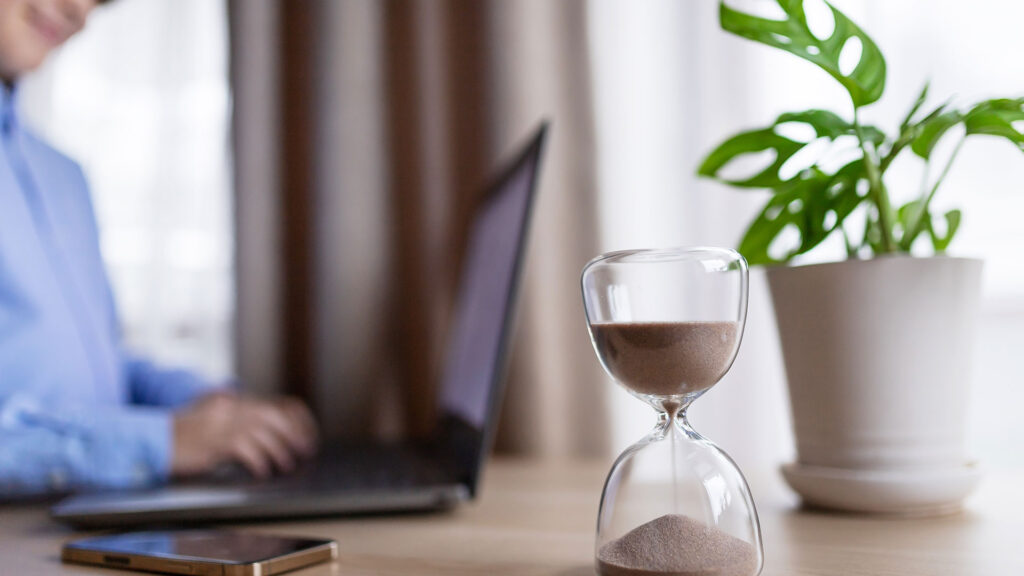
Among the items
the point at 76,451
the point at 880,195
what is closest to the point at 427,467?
the point at 76,451

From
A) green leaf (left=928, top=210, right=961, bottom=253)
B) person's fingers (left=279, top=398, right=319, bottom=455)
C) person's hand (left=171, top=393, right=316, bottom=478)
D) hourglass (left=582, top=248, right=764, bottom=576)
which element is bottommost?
person's fingers (left=279, top=398, right=319, bottom=455)

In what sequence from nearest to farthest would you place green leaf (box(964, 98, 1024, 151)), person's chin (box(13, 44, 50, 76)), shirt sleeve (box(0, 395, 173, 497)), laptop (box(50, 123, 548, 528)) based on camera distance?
green leaf (box(964, 98, 1024, 151)) < laptop (box(50, 123, 548, 528)) < shirt sleeve (box(0, 395, 173, 497)) < person's chin (box(13, 44, 50, 76))

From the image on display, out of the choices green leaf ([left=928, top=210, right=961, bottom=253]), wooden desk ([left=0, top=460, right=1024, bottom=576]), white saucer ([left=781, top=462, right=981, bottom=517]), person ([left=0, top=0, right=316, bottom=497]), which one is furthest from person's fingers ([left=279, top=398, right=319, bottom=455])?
green leaf ([left=928, top=210, right=961, bottom=253])

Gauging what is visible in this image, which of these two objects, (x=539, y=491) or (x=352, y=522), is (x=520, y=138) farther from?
(x=352, y=522)

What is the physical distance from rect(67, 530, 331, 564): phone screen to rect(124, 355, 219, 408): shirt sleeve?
29.1 inches

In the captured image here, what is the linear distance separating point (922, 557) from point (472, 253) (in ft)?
2.60

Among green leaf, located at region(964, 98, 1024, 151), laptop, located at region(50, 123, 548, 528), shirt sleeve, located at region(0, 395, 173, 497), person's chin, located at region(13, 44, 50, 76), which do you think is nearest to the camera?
green leaf, located at region(964, 98, 1024, 151)

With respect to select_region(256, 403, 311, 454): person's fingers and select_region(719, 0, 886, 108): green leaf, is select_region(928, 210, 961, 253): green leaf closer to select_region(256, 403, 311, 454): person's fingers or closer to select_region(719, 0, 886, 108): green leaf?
select_region(719, 0, 886, 108): green leaf

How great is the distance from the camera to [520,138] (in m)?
1.18

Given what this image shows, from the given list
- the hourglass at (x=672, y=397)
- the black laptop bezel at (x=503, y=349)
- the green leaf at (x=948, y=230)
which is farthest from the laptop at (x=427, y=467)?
the green leaf at (x=948, y=230)

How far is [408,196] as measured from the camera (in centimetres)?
132

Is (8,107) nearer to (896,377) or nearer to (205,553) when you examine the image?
(205,553)

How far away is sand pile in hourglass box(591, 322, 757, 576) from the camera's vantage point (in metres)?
0.40

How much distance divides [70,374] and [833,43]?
3.53 feet
